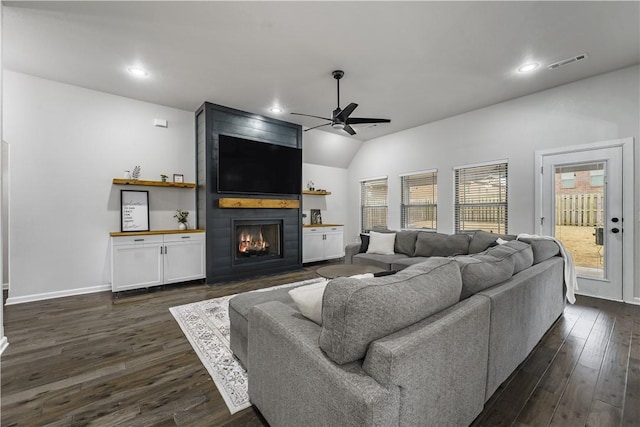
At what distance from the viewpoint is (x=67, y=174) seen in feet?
12.2

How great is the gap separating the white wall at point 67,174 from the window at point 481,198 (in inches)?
205

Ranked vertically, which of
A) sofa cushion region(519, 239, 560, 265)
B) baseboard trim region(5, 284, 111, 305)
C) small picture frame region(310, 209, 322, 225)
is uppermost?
small picture frame region(310, 209, 322, 225)

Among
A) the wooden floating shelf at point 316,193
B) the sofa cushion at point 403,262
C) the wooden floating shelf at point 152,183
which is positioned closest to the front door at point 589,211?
the sofa cushion at point 403,262

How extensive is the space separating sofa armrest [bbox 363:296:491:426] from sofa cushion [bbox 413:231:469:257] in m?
2.70

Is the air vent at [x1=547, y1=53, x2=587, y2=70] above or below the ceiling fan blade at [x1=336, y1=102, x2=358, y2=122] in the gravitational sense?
above

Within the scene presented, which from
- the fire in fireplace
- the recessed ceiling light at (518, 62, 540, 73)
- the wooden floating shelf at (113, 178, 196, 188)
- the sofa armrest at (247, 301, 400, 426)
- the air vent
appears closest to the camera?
the sofa armrest at (247, 301, 400, 426)

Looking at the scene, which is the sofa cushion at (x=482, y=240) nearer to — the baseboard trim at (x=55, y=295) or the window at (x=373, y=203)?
the window at (x=373, y=203)

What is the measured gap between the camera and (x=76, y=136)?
3.79 metres

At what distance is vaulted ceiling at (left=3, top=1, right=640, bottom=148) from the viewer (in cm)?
235

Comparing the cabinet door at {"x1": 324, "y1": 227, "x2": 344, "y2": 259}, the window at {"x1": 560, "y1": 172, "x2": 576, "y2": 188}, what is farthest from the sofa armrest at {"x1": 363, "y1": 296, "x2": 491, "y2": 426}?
the cabinet door at {"x1": 324, "y1": 227, "x2": 344, "y2": 259}

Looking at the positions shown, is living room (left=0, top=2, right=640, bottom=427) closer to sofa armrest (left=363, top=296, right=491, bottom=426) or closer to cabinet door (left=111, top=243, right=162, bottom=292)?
cabinet door (left=111, top=243, right=162, bottom=292)

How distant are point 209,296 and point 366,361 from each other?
3.25 m

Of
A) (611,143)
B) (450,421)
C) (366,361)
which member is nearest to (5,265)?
(366,361)

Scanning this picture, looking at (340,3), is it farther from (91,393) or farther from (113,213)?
(113,213)
